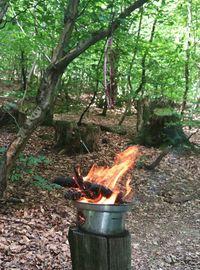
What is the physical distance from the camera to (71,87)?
14.8m

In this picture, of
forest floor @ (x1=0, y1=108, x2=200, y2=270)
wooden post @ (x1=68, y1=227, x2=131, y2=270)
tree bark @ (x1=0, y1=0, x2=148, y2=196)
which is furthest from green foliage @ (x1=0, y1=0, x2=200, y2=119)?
wooden post @ (x1=68, y1=227, x2=131, y2=270)

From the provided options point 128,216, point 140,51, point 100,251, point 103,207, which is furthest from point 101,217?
point 140,51

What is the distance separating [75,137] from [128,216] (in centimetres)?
308

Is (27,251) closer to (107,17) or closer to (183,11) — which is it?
(107,17)

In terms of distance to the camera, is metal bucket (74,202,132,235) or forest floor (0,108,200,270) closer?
metal bucket (74,202,132,235)

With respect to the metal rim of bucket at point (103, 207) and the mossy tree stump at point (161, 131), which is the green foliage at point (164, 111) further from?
the metal rim of bucket at point (103, 207)

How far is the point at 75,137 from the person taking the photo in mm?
A: 8695

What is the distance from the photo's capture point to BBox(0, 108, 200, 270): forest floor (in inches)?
169

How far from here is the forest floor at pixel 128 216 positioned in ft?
14.1

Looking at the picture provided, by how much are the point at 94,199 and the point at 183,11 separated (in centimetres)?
1093

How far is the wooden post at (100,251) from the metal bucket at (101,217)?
0.05 metres

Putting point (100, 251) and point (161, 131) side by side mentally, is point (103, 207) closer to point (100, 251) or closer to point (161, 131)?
point (100, 251)

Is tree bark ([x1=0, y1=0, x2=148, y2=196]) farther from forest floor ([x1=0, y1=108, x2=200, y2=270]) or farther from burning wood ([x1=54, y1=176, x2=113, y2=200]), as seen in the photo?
burning wood ([x1=54, y1=176, x2=113, y2=200])

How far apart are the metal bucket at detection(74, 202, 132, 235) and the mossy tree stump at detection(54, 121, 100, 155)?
5928mm
